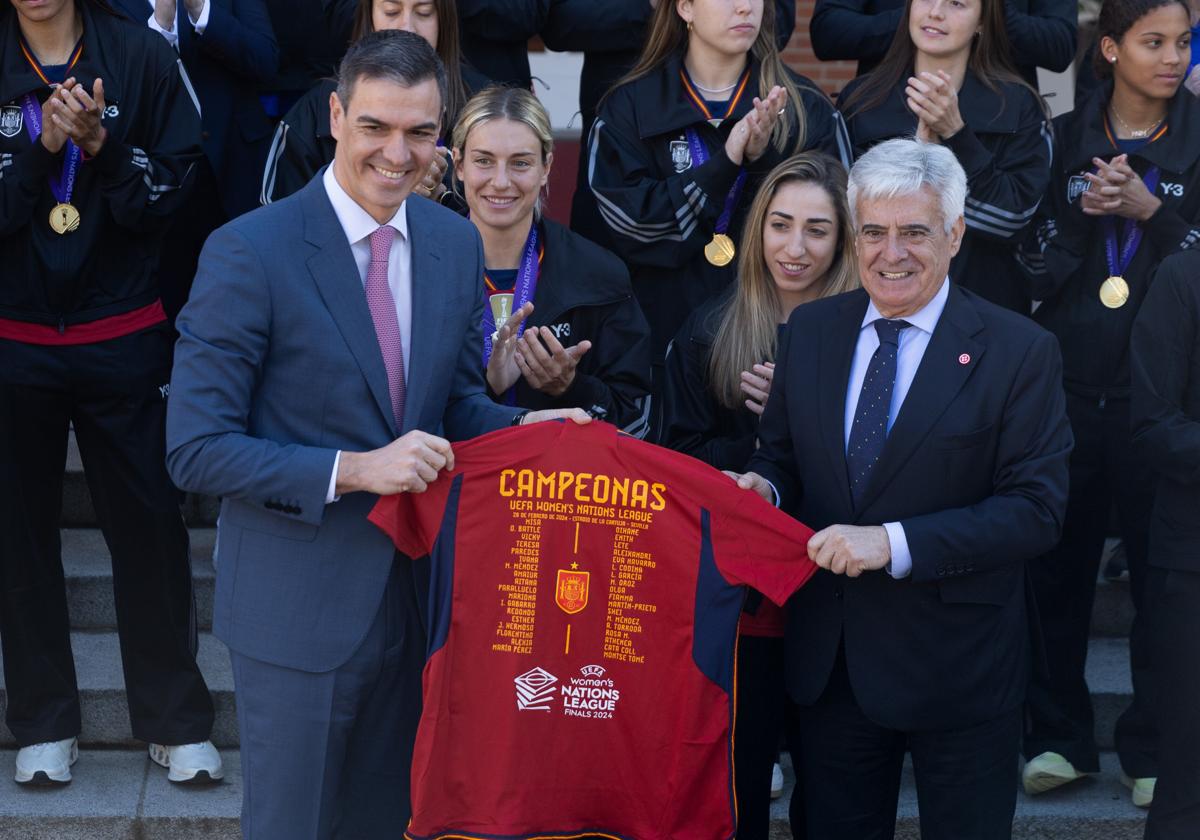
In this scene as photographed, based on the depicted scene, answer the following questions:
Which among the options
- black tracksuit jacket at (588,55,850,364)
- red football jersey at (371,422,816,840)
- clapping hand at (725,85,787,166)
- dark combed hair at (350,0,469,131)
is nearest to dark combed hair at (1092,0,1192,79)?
black tracksuit jacket at (588,55,850,364)

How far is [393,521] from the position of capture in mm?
3475

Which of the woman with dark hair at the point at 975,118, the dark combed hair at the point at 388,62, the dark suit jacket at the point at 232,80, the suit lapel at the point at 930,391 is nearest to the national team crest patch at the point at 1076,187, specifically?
the woman with dark hair at the point at 975,118

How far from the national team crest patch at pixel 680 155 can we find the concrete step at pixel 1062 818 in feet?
7.10

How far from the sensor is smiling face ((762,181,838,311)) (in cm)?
453

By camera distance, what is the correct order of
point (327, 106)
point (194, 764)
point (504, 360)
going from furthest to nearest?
point (327, 106) → point (194, 764) → point (504, 360)

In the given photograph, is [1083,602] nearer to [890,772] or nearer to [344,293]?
[890,772]

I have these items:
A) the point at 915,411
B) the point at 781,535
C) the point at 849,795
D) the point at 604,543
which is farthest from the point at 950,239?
the point at 849,795

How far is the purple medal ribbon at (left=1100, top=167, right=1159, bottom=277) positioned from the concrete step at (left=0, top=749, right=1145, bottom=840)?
1770 mm

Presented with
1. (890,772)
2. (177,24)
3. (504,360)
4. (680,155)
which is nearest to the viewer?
(890,772)

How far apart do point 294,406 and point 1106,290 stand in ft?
9.49

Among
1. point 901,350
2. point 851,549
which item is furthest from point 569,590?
point 901,350

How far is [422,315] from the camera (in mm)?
3520

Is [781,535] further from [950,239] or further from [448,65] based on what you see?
[448,65]

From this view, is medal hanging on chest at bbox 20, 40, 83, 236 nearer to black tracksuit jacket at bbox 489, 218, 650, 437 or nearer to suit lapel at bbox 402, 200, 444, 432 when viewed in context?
black tracksuit jacket at bbox 489, 218, 650, 437
